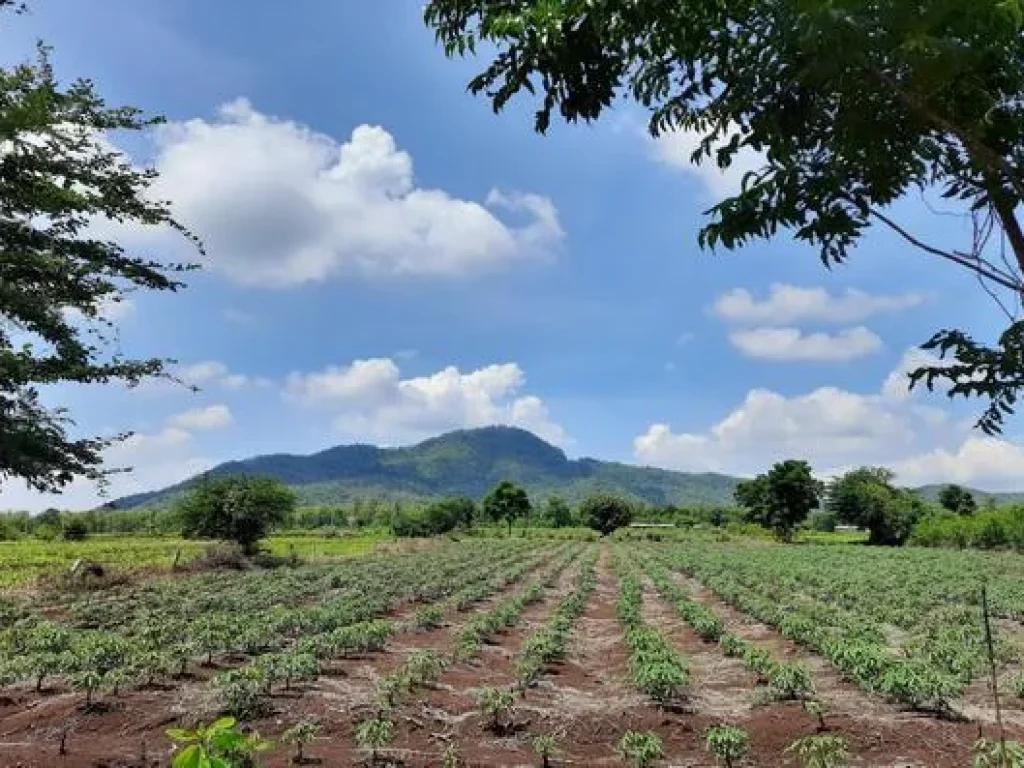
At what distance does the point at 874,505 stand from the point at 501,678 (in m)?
99.7

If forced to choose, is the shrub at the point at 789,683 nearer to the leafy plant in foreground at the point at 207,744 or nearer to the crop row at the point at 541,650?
the crop row at the point at 541,650

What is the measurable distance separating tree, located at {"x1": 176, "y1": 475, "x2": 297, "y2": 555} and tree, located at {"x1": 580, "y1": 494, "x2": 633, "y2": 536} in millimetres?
70198

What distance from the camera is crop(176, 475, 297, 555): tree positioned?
4988 cm

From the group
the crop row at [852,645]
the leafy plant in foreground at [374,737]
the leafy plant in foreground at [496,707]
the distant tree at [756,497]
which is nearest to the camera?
the leafy plant in foreground at [374,737]

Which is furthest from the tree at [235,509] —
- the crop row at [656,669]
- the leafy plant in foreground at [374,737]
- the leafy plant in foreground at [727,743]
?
the leafy plant in foreground at [727,743]

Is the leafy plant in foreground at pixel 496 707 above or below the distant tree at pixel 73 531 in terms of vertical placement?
above

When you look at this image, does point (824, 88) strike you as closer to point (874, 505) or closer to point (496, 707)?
point (496, 707)

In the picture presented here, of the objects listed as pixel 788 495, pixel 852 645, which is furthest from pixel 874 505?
pixel 852 645

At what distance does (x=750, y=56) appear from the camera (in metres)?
3.66

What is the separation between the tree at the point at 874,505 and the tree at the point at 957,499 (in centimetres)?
541

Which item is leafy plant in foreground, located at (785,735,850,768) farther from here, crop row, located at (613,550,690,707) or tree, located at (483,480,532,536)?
tree, located at (483,480,532,536)

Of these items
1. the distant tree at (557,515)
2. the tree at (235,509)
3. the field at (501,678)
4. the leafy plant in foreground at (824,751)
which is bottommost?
the distant tree at (557,515)

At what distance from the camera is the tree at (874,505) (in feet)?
331

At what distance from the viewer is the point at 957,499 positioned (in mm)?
119625
